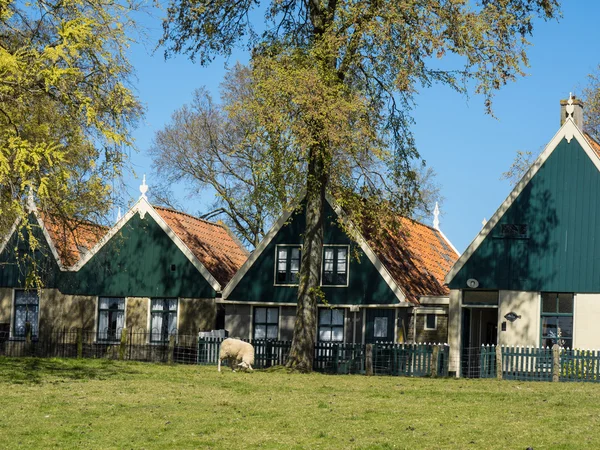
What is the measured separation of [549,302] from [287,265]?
36.7ft

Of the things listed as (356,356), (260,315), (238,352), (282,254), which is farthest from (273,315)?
(238,352)

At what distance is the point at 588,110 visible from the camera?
57.2 metres

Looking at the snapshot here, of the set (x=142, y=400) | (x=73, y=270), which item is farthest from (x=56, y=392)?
(x=73, y=270)

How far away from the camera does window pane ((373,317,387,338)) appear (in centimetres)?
4266

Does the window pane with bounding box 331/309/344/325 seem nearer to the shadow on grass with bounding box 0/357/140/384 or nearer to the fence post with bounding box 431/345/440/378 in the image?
the fence post with bounding box 431/345/440/378

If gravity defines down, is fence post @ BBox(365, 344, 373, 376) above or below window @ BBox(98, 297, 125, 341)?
below

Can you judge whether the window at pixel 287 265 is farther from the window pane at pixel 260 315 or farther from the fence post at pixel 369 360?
the fence post at pixel 369 360

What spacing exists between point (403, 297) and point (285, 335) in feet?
17.9

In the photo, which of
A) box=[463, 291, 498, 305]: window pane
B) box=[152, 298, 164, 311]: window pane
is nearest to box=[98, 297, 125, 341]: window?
box=[152, 298, 164, 311]: window pane

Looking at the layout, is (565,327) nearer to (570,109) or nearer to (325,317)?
(570,109)

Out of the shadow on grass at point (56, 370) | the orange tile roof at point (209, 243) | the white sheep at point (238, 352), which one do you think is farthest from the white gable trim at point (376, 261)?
the shadow on grass at point (56, 370)

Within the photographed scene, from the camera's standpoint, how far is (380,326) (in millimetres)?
42812

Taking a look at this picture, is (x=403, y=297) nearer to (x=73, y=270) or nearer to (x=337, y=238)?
(x=337, y=238)

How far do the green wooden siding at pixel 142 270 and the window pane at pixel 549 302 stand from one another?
14264 millimetres
